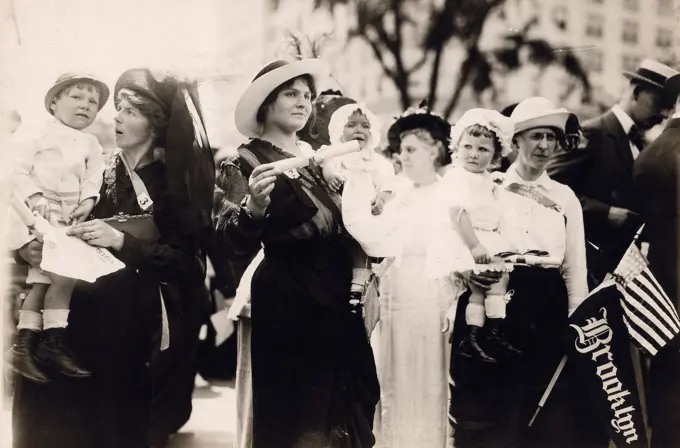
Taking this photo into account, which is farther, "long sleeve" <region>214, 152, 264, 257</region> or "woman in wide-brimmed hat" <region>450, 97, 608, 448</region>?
"woman in wide-brimmed hat" <region>450, 97, 608, 448</region>

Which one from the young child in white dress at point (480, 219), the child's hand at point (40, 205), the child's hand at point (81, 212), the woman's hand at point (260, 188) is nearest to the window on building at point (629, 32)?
the young child in white dress at point (480, 219)

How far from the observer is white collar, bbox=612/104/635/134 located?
376cm

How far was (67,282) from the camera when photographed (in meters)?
3.58

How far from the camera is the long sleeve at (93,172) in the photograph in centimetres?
361

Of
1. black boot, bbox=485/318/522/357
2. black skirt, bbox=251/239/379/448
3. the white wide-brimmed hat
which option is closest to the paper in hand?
black skirt, bbox=251/239/379/448

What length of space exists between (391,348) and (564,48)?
186 centimetres

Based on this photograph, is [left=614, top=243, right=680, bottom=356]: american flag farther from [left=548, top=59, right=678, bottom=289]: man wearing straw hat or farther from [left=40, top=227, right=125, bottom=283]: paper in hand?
[left=40, top=227, right=125, bottom=283]: paper in hand

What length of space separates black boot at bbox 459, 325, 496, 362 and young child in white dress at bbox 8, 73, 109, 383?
1989mm

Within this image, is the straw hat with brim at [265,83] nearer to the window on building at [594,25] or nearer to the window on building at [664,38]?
the window on building at [594,25]

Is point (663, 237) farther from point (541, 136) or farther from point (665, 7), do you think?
point (665, 7)

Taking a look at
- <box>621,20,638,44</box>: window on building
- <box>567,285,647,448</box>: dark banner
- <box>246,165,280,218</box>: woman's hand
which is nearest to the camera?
<box>246,165,280,218</box>: woman's hand

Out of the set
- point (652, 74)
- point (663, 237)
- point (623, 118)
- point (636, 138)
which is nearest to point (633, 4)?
point (652, 74)

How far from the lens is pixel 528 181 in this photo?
12.1ft

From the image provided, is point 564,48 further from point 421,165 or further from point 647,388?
point 647,388
